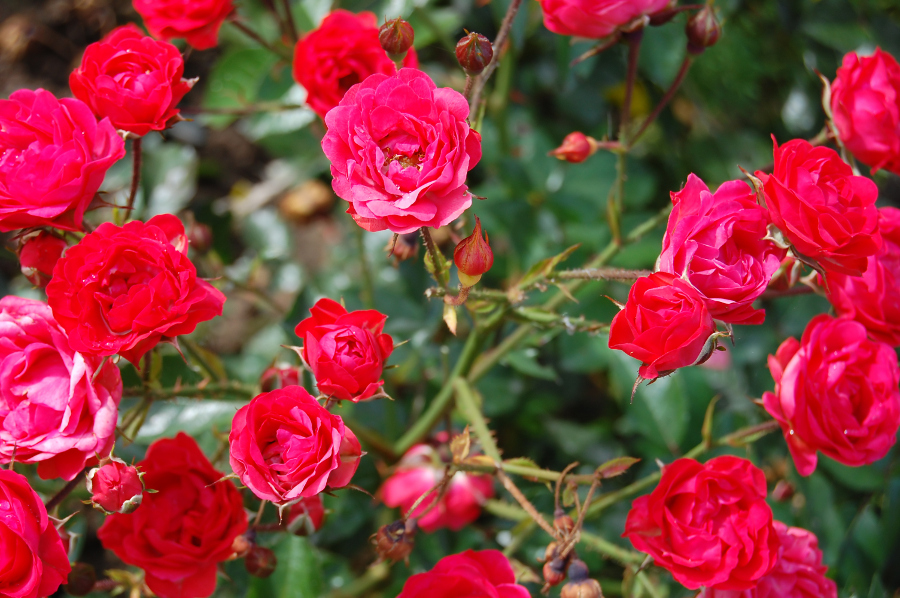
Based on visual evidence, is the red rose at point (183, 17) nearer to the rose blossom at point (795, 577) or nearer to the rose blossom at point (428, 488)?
the rose blossom at point (428, 488)

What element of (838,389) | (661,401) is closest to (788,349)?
(838,389)

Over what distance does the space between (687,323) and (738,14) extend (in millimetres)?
2444

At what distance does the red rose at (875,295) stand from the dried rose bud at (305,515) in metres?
1.22

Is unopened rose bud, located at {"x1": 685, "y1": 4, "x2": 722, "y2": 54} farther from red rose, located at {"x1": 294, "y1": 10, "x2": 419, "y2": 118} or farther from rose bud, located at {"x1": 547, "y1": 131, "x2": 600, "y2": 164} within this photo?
red rose, located at {"x1": 294, "y1": 10, "x2": 419, "y2": 118}

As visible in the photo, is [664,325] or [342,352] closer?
[664,325]

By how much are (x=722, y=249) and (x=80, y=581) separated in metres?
1.57

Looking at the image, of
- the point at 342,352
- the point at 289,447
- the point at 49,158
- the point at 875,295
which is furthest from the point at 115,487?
the point at 875,295

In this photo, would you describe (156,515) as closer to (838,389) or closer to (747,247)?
(747,247)

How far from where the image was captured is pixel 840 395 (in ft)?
4.56

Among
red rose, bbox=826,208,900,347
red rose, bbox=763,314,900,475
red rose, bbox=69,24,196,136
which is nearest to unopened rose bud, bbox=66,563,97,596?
red rose, bbox=69,24,196,136

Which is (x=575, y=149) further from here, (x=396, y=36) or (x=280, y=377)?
(x=280, y=377)

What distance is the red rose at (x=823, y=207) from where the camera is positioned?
3.96 ft

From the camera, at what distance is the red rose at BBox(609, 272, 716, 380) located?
3.61 feet

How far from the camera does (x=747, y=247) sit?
124 cm
